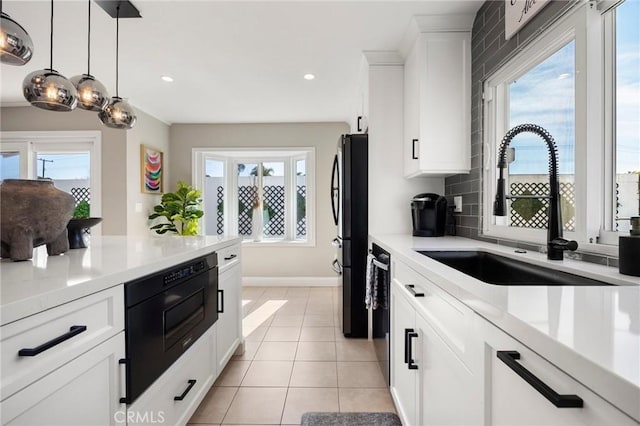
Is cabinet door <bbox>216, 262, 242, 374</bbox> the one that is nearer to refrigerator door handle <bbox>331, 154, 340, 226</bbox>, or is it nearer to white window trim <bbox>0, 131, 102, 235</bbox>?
refrigerator door handle <bbox>331, 154, 340, 226</bbox>

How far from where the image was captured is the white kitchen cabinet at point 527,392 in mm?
428

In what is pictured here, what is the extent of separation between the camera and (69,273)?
97 cm

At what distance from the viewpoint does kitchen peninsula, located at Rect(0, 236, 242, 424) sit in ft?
2.31

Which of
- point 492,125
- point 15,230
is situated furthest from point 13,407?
point 492,125

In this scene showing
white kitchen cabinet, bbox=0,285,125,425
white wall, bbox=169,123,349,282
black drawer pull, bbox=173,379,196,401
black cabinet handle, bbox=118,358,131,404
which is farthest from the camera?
white wall, bbox=169,123,349,282

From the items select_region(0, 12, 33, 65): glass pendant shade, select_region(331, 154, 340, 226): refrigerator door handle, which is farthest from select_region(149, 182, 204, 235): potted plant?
select_region(0, 12, 33, 65): glass pendant shade

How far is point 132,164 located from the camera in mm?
4113

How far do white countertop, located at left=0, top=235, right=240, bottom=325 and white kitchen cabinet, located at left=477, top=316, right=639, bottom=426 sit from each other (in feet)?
3.35

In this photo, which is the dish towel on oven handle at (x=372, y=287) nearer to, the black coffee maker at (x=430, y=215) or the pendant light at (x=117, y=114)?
the black coffee maker at (x=430, y=215)

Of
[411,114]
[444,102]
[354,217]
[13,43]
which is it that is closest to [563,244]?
[444,102]

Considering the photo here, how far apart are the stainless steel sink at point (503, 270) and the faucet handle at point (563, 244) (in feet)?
0.34

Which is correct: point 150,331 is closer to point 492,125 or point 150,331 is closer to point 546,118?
point 546,118

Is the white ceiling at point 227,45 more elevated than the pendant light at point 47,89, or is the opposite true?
the white ceiling at point 227,45

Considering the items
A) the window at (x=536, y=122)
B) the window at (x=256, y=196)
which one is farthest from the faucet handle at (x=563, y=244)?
the window at (x=256, y=196)
